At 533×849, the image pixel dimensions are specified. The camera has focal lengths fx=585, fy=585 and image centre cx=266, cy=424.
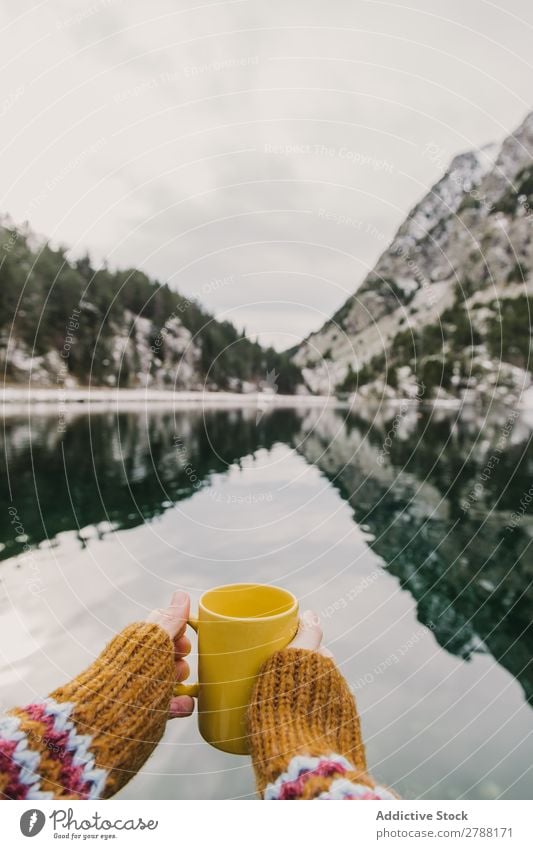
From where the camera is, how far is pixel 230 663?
0.66m

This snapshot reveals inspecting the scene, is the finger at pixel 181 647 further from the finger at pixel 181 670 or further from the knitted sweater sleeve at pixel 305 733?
A: the knitted sweater sleeve at pixel 305 733

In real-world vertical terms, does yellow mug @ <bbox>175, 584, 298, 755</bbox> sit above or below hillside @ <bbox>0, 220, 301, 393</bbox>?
below

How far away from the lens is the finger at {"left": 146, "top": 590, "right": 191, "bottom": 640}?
708mm

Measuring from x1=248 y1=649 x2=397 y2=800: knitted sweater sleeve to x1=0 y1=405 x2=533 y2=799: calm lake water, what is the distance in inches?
3.1

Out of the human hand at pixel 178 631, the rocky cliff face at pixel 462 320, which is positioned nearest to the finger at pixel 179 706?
the human hand at pixel 178 631

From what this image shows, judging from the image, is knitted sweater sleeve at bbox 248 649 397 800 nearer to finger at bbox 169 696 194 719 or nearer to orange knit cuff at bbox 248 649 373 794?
orange knit cuff at bbox 248 649 373 794

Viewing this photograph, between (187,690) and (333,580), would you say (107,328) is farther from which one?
(187,690)

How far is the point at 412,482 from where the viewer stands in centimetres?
473

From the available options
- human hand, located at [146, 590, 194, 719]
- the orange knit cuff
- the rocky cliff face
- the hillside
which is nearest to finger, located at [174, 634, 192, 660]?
human hand, located at [146, 590, 194, 719]

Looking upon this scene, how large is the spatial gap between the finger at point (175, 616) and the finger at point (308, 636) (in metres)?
0.14

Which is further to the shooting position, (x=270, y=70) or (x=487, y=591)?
(x=487, y=591)
